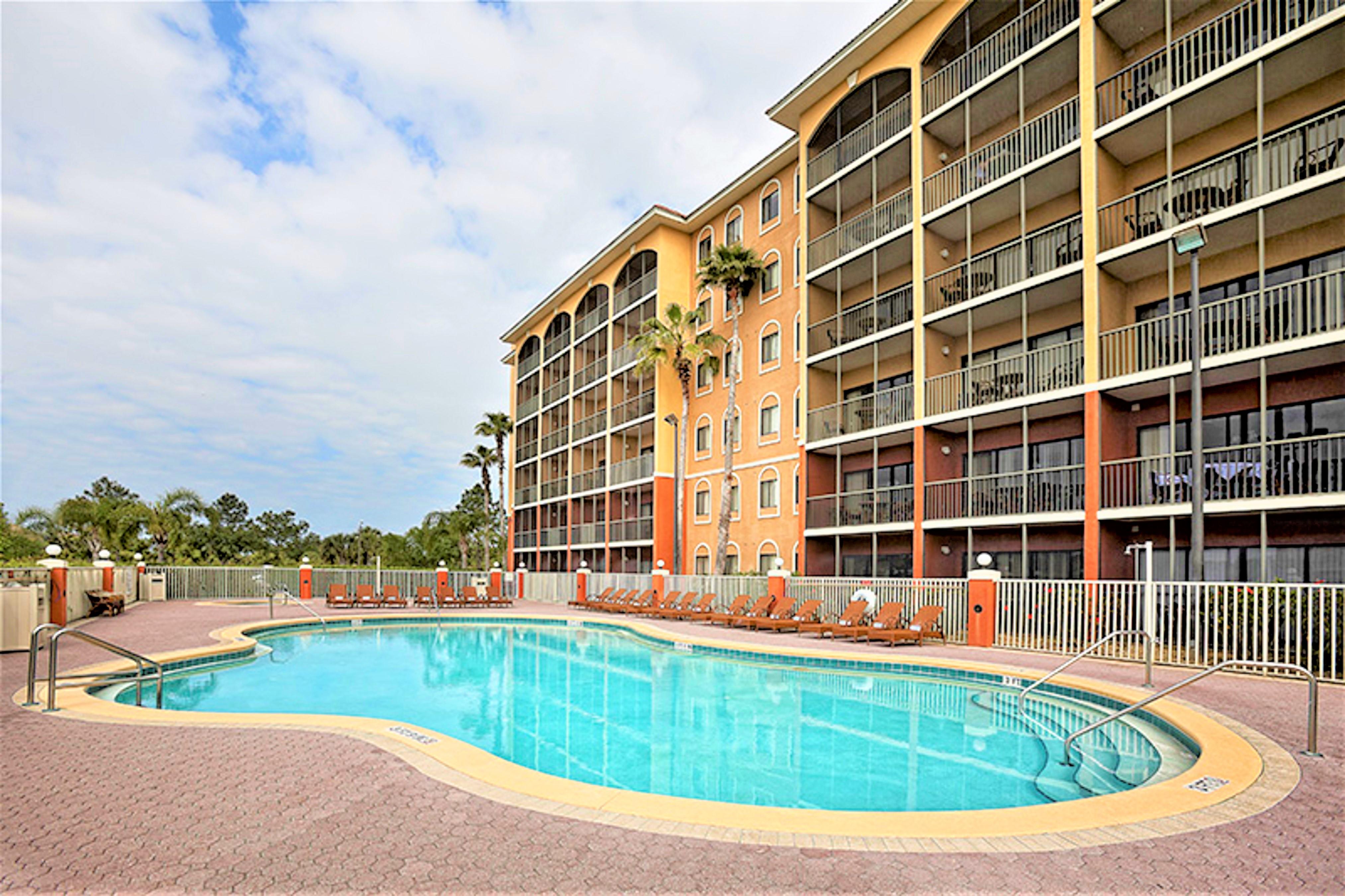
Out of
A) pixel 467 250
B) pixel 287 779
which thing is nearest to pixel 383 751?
pixel 287 779

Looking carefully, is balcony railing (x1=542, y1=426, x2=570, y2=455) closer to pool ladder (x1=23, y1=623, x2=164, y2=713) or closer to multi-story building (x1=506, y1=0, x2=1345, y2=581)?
multi-story building (x1=506, y1=0, x2=1345, y2=581)

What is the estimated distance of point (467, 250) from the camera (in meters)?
29.2

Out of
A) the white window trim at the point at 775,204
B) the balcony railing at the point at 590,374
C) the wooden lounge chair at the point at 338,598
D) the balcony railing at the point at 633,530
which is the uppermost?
the white window trim at the point at 775,204

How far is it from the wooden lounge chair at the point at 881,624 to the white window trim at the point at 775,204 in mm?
16702

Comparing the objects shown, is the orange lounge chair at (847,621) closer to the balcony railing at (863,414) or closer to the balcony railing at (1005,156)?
the balcony railing at (863,414)

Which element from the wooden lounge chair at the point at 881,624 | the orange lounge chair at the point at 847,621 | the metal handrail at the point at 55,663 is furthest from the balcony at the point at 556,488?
the metal handrail at the point at 55,663

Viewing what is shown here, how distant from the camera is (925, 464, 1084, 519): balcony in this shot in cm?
1745

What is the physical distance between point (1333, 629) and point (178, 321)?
4100cm

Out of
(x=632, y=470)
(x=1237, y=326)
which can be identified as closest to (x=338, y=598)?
(x=632, y=470)

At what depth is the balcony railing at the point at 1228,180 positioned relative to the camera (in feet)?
46.5

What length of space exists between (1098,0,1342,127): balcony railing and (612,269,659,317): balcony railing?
19.0 m

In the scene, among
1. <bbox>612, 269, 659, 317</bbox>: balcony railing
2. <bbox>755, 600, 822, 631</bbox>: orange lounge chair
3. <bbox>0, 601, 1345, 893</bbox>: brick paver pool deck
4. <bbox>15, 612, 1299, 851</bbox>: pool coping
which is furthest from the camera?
<bbox>612, 269, 659, 317</bbox>: balcony railing

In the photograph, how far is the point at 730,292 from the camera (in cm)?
2892

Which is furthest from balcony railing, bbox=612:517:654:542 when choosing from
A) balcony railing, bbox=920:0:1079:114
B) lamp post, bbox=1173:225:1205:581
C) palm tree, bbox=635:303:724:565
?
lamp post, bbox=1173:225:1205:581
